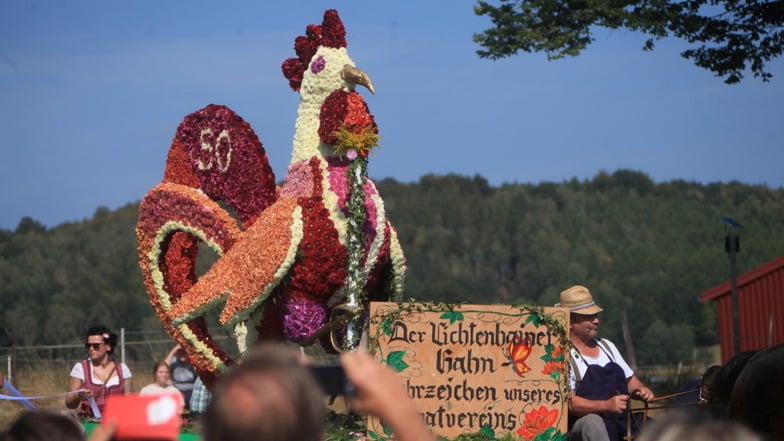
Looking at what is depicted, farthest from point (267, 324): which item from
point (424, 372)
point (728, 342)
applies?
point (728, 342)

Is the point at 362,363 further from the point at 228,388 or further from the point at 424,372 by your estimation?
the point at 424,372

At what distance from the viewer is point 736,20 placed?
1206 centimetres

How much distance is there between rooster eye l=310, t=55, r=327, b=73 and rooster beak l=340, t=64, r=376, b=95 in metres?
0.19

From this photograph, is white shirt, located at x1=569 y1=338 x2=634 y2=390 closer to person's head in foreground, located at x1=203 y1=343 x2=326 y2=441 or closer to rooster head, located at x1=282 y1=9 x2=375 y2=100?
rooster head, located at x1=282 y1=9 x2=375 y2=100

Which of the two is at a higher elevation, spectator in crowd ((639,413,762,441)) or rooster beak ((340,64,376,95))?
rooster beak ((340,64,376,95))

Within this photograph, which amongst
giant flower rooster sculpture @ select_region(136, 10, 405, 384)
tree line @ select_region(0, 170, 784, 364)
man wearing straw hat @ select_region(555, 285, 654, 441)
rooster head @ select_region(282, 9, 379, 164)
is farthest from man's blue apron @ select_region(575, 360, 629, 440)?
tree line @ select_region(0, 170, 784, 364)

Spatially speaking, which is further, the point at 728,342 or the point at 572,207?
the point at 572,207

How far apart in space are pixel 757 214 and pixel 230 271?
75.0 metres

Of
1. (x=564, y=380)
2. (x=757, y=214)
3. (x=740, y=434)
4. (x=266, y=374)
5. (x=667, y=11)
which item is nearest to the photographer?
(x=266, y=374)

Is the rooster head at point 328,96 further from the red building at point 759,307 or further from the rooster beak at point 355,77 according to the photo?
the red building at point 759,307

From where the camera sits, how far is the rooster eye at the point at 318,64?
9359mm

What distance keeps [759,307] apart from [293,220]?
1685 cm

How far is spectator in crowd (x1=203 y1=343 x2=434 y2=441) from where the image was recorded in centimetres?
221

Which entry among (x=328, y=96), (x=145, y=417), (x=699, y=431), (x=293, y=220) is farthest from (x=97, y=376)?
(x=699, y=431)
